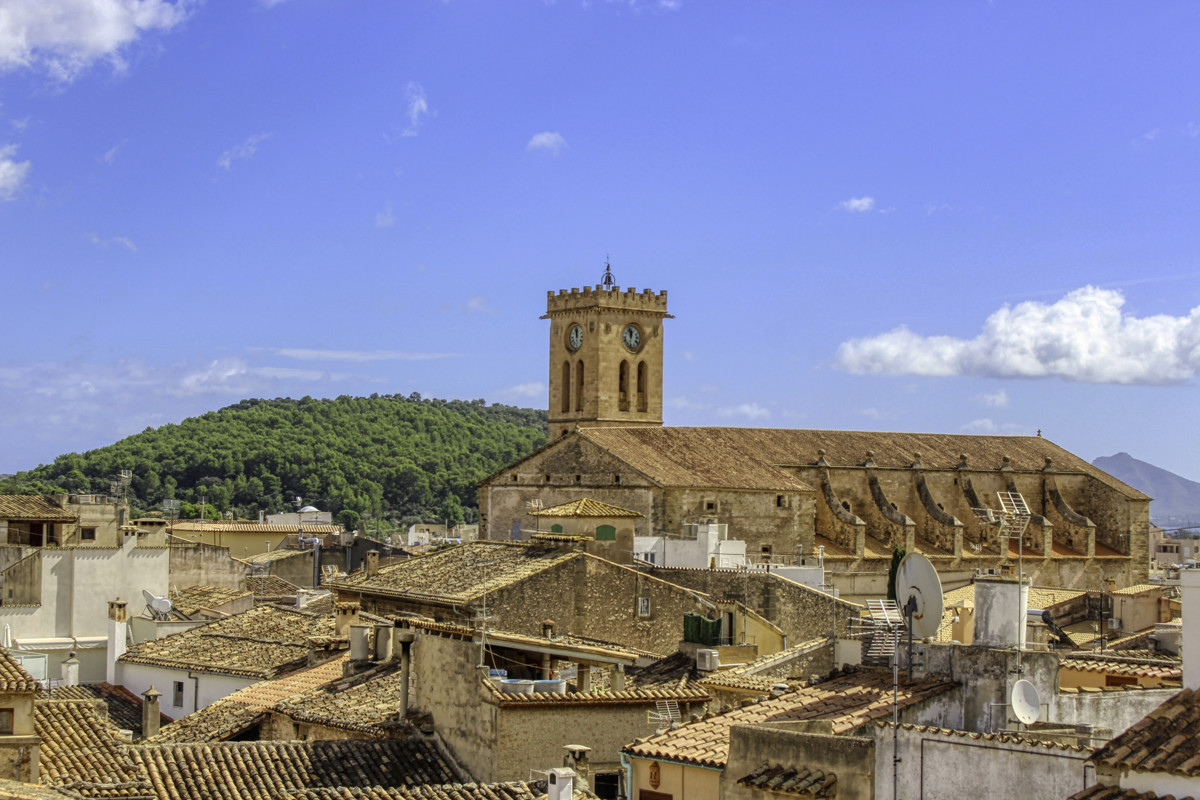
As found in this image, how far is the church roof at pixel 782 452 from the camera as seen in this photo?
5319 cm

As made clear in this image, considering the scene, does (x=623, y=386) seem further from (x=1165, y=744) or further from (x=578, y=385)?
(x=1165, y=744)

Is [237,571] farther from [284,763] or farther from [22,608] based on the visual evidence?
[284,763]

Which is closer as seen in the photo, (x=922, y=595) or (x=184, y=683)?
(x=922, y=595)

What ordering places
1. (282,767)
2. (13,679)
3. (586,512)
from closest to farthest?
(13,679) → (282,767) → (586,512)

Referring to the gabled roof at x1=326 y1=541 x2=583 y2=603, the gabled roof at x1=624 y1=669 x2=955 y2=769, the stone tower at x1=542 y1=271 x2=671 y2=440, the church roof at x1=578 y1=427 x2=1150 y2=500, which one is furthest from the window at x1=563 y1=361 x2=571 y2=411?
the gabled roof at x1=624 y1=669 x2=955 y2=769

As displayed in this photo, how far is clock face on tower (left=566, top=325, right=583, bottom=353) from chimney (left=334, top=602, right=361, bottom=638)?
132 feet

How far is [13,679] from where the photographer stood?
56.7ft

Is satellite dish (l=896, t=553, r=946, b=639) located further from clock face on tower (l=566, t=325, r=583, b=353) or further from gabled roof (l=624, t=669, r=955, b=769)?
clock face on tower (l=566, t=325, r=583, b=353)

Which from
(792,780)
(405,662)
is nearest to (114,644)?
(405,662)

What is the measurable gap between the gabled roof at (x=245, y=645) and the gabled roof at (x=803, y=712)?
13.6 m

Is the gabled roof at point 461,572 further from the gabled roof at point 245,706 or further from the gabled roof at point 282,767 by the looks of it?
the gabled roof at point 282,767

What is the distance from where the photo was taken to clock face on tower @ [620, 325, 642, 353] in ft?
233

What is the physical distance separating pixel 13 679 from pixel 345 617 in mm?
13583

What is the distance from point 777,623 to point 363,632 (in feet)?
35.0
